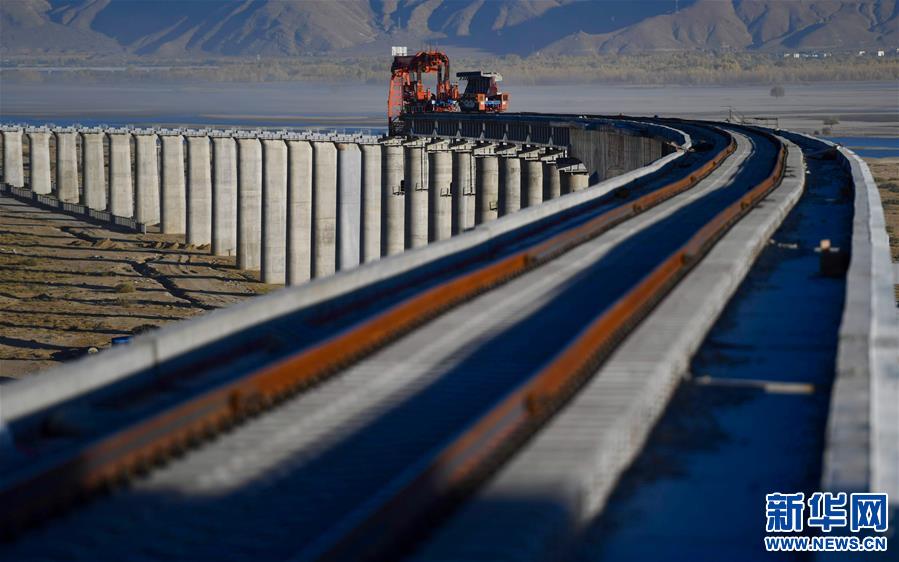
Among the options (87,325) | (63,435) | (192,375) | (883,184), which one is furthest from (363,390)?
(883,184)

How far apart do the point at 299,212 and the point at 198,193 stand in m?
7.85

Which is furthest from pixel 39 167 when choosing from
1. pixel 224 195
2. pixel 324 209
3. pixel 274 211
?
pixel 324 209

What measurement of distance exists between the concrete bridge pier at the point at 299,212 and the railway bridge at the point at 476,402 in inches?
1864

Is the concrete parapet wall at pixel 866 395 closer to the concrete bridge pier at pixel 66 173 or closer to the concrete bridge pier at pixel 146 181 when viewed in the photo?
the concrete bridge pier at pixel 146 181

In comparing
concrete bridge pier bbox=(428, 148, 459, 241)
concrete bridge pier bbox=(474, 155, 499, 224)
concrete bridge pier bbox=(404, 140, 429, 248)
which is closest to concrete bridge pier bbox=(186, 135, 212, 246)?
concrete bridge pier bbox=(404, 140, 429, 248)

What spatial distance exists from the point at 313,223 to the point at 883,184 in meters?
35.0

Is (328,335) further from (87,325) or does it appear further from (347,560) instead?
(87,325)

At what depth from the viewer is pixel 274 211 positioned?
73.8 metres

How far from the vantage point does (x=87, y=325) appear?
53156 mm

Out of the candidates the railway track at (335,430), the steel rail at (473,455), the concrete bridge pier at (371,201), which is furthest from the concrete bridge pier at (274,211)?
the steel rail at (473,455)

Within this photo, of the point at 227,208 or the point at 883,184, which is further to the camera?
the point at 883,184

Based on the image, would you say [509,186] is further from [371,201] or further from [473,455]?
[473,455]

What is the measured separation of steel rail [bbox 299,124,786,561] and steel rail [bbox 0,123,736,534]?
2.02 meters

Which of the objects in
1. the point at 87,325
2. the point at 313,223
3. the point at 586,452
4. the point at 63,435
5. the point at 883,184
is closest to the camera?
the point at 586,452
